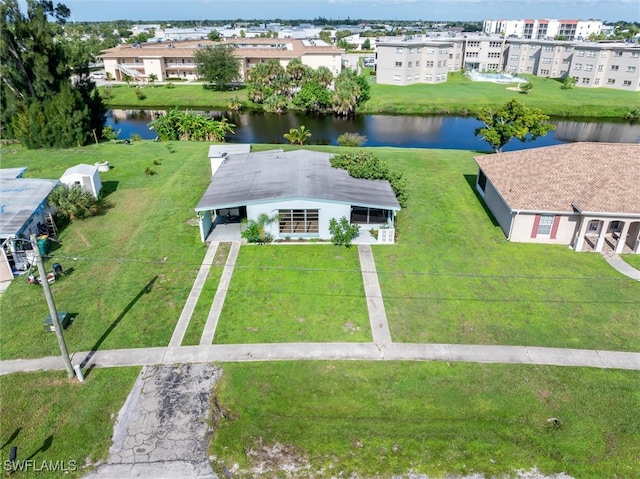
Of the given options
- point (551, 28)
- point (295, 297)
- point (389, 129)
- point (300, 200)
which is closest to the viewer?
point (295, 297)

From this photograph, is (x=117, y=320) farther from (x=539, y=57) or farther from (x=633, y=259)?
(x=539, y=57)

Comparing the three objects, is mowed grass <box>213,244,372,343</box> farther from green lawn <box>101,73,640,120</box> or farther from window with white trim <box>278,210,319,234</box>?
green lawn <box>101,73,640,120</box>

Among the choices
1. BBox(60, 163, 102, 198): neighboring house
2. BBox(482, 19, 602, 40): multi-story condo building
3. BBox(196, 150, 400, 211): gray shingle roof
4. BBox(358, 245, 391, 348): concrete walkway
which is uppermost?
BBox(482, 19, 602, 40): multi-story condo building

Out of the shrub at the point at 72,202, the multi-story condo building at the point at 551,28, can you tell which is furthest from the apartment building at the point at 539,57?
the shrub at the point at 72,202

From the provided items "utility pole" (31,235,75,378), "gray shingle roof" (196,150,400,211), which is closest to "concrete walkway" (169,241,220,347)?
"gray shingle roof" (196,150,400,211)

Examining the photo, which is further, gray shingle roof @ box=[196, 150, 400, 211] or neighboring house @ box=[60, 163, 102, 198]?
neighboring house @ box=[60, 163, 102, 198]

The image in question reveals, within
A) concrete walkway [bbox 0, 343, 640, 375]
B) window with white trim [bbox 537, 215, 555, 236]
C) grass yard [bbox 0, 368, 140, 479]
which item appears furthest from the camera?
window with white trim [bbox 537, 215, 555, 236]

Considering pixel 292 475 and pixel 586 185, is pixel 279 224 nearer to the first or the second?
pixel 292 475

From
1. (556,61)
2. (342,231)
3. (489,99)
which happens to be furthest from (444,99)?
(342,231)
